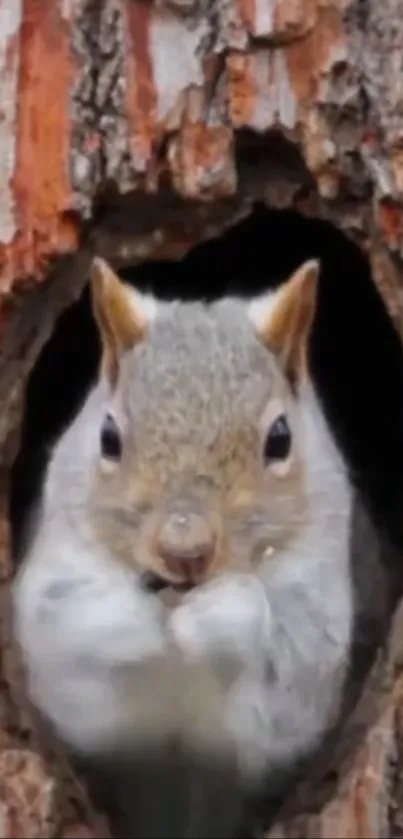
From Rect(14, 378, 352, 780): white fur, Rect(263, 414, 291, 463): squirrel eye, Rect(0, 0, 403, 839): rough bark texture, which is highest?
Rect(0, 0, 403, 839): rough bark texture

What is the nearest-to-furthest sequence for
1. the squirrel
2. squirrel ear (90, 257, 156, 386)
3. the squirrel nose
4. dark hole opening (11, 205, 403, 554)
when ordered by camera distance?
the squirrel nose
the squirrel
squirrel ear (90, 257, 156, 386)
dark hole opening (11, 205, 403, 554)

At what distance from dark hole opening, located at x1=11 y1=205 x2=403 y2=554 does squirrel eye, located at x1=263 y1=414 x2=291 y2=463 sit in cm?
57

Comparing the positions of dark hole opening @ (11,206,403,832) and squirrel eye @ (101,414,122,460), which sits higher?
squirrel eye @ (101,414,122,460)

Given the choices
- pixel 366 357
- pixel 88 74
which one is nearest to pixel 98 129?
pixel 88 74

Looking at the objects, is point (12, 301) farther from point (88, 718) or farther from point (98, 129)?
point (88, 718)

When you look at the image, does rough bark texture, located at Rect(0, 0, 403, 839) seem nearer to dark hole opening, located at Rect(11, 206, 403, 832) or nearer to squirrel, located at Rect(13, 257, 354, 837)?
squirrel, located at Rect(13, 257, 354, 837)

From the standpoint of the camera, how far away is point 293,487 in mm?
2293

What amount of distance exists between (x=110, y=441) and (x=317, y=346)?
983 millimetres

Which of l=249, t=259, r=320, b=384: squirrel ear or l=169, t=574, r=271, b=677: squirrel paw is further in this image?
l=249, t=259, r=320, b=384: squirrel ear

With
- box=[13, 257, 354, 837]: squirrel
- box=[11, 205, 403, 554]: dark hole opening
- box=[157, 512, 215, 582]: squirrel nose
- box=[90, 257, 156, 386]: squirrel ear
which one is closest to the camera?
box=[157, 512, 215, 582]: squirrel nose

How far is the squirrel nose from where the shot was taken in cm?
205

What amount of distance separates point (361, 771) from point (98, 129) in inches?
32.0

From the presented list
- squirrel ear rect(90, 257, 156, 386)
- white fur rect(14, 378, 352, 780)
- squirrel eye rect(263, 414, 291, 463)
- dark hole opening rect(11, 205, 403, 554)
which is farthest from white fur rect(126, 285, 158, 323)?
dark hole opening rect(11, 205, 403, 554)

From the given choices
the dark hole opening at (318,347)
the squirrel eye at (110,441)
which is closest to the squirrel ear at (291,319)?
the squirrel eye at (110,441)
